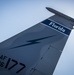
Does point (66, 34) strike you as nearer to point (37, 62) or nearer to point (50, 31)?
point (50, 31)

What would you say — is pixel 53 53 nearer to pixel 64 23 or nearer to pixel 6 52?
pixel 64 23

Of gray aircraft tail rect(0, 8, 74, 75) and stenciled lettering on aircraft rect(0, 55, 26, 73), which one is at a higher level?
gray aircraft tail rect(0, 8, 74, 75)

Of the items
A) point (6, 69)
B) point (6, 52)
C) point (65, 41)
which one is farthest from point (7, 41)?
point (65, 41)

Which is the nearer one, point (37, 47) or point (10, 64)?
point (10, 64)

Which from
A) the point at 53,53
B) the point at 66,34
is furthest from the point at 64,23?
the point at 53,53

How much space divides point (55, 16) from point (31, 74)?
2.30 metres

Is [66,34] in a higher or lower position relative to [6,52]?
higher

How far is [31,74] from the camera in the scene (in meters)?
5.27

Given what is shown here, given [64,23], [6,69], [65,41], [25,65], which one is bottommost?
[6,69]

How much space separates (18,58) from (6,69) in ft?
1.72

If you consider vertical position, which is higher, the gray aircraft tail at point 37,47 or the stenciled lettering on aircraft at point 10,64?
the gray aircraft tail at point 37,47

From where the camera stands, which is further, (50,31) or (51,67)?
(50,31)

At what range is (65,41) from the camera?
588 centimetres

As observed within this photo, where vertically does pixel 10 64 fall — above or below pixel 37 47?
below
